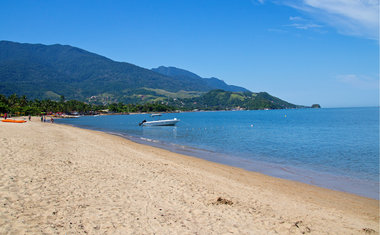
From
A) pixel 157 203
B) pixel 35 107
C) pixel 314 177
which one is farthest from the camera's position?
pixel 35 107

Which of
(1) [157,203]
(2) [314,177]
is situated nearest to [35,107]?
(2) [314,177]

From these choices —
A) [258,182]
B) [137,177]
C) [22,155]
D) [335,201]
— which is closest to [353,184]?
[335,201]

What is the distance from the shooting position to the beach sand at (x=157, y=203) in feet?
21.4

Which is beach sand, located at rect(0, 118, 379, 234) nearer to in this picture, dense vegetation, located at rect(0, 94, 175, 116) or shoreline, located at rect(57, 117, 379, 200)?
shoreline, located at rect(57, 117, 379, 200)

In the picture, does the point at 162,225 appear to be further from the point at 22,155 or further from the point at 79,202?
the point at 22,155

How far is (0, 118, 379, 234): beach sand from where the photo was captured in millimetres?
6512

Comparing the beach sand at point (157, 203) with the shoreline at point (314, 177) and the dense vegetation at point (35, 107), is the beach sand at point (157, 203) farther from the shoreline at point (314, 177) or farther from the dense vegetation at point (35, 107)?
the dense vegetation at point (35, 107)

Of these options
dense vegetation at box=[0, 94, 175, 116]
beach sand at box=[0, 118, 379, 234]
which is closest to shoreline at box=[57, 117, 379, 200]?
beach sand at box=[0, 118, 379, 234]

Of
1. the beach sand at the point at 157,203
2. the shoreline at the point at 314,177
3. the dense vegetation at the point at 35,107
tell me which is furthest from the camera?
the dense vegetation at the point at 35,107

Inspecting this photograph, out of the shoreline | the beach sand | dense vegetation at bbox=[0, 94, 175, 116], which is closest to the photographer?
the beach sand

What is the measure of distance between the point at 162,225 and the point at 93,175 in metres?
5.75

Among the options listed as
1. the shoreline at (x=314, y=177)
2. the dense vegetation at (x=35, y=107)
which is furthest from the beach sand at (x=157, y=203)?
the dense vegetation at (x=35, y=107)

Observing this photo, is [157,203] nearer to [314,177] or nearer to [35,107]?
[314,177]

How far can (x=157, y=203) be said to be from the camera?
841cm
